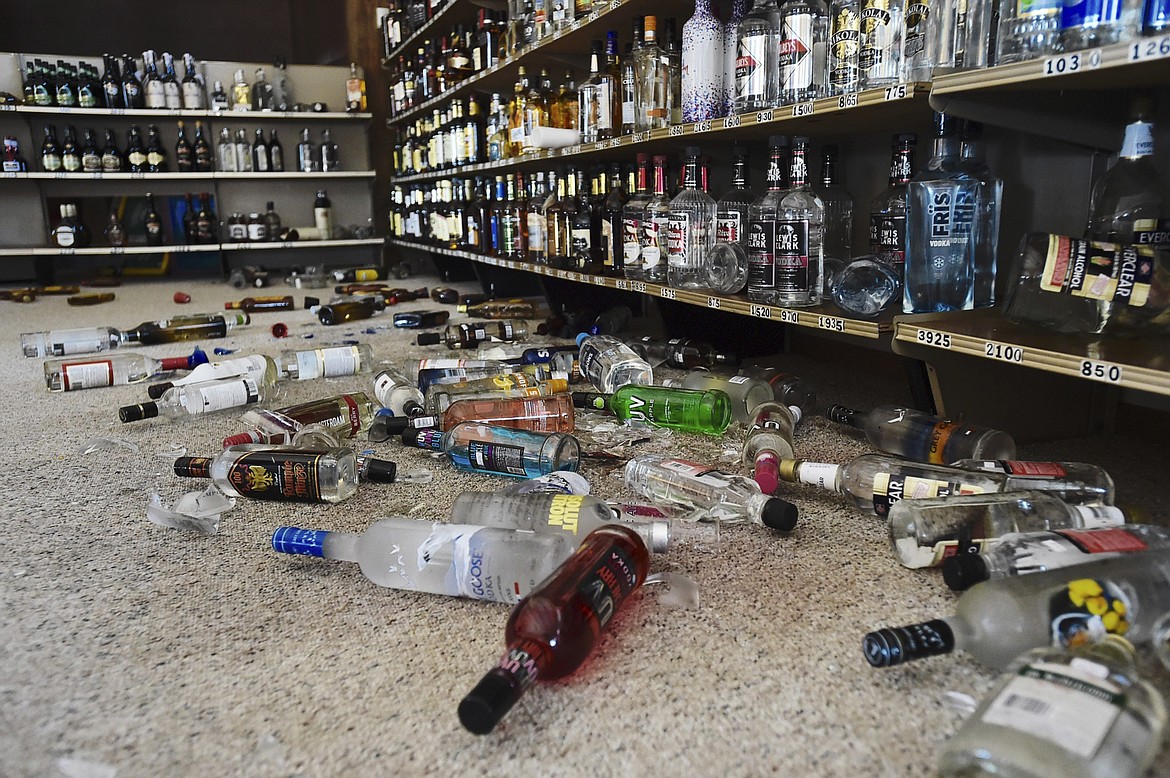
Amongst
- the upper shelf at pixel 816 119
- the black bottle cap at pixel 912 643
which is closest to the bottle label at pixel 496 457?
the black bottle cap at pixel 912 643

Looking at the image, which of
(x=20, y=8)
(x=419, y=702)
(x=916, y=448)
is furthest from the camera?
(x=20, y=8)

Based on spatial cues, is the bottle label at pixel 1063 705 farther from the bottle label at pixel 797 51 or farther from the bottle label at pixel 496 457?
the bottle label at pixel 797 51

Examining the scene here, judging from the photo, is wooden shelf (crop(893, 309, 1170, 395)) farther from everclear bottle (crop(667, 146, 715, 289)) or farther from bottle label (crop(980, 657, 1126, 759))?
everclear bottle (crop(667, 146, 715, 289))

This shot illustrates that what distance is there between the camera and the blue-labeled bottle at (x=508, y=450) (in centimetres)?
170

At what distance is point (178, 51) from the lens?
27.8 feet

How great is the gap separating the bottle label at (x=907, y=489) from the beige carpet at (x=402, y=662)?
0.05 metres

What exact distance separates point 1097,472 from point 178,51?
9622mm

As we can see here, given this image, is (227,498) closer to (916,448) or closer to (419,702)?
(419,702)

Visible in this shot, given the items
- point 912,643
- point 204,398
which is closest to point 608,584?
point 912,643

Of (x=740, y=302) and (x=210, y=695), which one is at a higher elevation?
(x=740, y=302)

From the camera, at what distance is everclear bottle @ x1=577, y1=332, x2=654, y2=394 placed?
241 centimetres

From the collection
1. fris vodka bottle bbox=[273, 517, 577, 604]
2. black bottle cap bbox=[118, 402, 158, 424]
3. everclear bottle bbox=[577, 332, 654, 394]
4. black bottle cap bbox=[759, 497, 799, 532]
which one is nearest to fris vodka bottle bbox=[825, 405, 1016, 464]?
black bottle cap bbox=[759, 497, 799, 532]

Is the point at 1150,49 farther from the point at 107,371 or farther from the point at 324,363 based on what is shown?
the point at 107,371

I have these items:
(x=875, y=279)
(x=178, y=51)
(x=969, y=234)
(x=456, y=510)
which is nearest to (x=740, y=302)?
(x=875, y=279)
